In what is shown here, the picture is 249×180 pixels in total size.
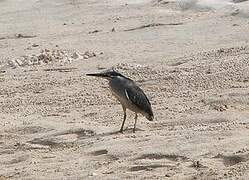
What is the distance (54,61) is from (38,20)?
4.23 meters

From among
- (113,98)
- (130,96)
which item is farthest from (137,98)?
(113,98)

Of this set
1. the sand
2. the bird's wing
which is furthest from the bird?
the sand

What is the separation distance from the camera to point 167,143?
8.17 m

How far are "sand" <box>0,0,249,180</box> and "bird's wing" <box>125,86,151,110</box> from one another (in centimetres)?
30

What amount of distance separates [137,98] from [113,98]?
5.55 feet

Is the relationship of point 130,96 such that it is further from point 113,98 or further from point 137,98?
point 113,98

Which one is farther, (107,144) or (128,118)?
(128,118)

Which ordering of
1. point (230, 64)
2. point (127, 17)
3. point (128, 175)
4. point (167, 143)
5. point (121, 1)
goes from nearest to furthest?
1. point (128, 175)
2. point (167, 143)
3. point (230, 64)
4. point (127, 17)
5. point (121, 1)

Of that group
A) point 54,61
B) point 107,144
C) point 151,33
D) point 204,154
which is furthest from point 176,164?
point 151,33

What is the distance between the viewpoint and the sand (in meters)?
7.79

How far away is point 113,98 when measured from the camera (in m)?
10.9

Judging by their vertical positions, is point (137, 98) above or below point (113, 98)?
above

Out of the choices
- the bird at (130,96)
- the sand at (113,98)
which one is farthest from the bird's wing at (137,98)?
the sand at (113,98)

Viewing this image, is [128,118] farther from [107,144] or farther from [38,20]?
[38,20]
